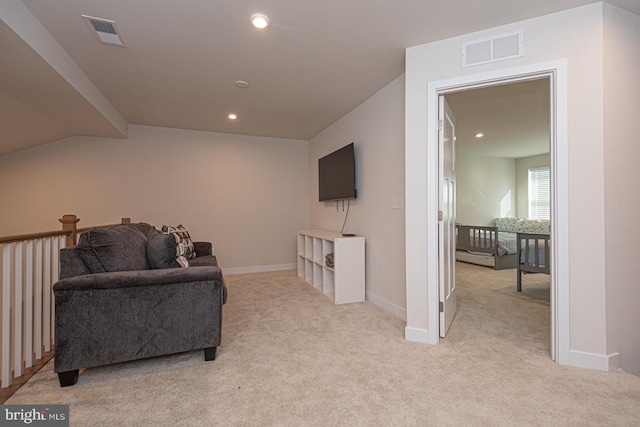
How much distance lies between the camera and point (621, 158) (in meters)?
1.90

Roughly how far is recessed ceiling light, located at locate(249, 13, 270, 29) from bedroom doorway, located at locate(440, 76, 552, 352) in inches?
63.6

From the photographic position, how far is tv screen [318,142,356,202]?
367 cm

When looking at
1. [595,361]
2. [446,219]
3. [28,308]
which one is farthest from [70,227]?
[595,361]

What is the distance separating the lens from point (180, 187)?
460 centimetres

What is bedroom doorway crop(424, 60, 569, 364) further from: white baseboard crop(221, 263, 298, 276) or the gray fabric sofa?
white baseboard crop(221, 263, 298, 276)

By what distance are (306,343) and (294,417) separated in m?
0.84

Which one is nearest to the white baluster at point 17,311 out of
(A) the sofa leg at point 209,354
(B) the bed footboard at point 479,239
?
(A) the sofa leg at point 209,354

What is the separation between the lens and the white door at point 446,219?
229cm

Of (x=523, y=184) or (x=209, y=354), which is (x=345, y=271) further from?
(x=523, y=184)

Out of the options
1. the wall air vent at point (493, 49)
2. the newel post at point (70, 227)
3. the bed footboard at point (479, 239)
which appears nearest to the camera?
the wall air vent at point (493, 49)

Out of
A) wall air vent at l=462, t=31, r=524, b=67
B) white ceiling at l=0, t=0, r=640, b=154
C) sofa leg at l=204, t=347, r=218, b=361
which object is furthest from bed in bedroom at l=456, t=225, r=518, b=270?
sofa leg at l=204, t=347, r=218, b=361

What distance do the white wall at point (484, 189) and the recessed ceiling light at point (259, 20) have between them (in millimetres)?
6121

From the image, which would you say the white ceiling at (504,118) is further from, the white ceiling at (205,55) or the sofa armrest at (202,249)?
the sofa armrest at (202,249)

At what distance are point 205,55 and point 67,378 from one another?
2.49 meters
